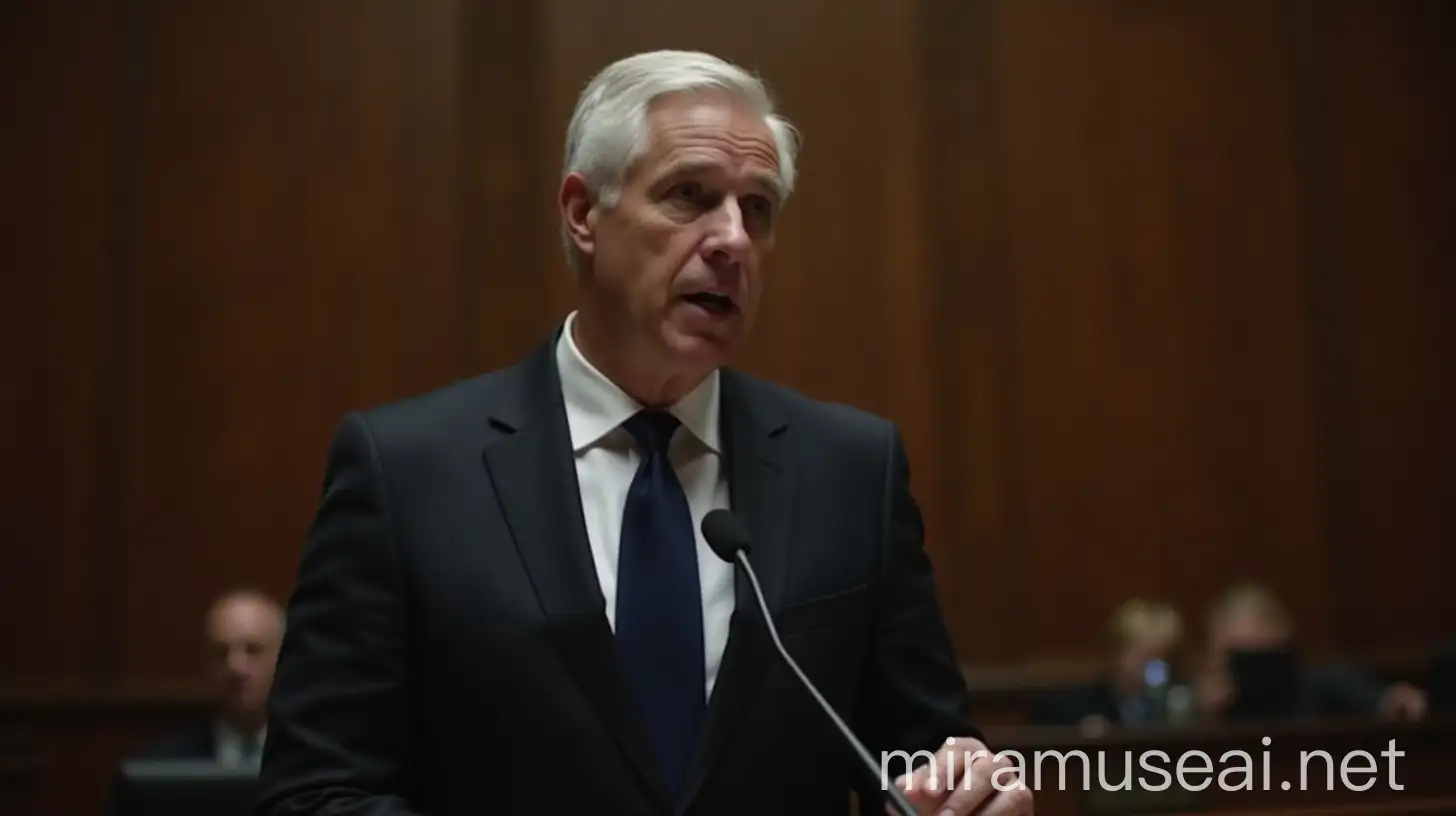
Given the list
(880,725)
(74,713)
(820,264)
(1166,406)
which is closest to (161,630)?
(74,713)

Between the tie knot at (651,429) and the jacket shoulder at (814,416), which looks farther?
the jacket shoulder at (814,416)

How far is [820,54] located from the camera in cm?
566

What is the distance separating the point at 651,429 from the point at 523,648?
1.03 feet

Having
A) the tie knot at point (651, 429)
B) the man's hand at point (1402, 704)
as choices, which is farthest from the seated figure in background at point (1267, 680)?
the tie knot at point (651, 429)

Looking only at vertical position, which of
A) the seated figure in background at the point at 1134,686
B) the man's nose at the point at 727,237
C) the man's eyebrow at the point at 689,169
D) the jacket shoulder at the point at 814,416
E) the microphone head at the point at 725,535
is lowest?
the seated figure in background at the point at 1134,686

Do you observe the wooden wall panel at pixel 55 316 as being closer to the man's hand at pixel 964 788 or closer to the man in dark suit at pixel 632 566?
the man in dark suit at pixel 632 566

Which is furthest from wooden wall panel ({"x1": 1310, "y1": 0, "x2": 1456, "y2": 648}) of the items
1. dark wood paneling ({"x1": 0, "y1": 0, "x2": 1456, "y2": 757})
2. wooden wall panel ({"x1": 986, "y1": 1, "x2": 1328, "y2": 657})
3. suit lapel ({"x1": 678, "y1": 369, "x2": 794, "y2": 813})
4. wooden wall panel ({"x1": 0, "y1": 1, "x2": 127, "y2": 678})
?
suit lapel ({"x1": 678, "y1": 369, "x2": 794, "y2": 813})

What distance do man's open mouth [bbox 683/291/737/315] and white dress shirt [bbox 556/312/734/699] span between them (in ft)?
0.42

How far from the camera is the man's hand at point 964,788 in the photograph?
1.50 m

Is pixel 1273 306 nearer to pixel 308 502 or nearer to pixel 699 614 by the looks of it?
pixel 308 502

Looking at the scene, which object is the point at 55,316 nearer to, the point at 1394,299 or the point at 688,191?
the point at 688,191

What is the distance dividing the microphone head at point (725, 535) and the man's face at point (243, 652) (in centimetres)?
319

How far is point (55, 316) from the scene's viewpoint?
534 centimetres

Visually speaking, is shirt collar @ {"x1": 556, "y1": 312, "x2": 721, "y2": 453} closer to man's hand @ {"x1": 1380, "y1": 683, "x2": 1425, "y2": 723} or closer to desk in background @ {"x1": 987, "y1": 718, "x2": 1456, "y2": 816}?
desk in background @ {"x1": 987, "y1": 718, "x2": 1456, "y2": 816}
